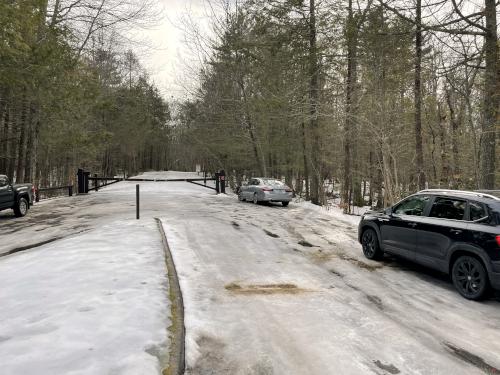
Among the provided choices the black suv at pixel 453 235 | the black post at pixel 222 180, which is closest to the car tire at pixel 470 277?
the black suv at pixel 453 235

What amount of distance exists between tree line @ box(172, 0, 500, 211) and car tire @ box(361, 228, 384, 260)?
5494 mm

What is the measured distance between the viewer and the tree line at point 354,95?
13289 millimetres

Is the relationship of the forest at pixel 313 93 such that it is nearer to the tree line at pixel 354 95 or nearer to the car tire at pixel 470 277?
the tree line at pixel 354 95

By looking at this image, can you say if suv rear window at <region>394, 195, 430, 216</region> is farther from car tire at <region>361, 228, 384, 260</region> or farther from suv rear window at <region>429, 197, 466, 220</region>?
car tire at <region>361, 228, 384, 260</region>

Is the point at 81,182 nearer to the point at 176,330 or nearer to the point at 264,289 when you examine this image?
the point at 264,289

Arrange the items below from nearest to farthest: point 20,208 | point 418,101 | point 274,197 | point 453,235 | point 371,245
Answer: point 453,235
point 371,245
point 20,208
point 418,101
point 274,197

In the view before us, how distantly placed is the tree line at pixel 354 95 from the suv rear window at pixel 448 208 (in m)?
6.02

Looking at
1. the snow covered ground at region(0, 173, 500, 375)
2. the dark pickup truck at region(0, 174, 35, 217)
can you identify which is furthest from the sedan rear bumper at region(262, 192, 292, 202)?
the dark pickup truck at region(0, 174, 35, 217)

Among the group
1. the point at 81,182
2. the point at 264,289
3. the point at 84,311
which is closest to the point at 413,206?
the point at 264,289

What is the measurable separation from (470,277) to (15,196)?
595 inches

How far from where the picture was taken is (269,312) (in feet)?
17.5

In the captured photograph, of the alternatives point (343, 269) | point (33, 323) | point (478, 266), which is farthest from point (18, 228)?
point (478, 266)

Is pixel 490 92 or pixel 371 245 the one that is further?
pixel 490 92

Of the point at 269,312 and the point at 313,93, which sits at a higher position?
the point at 313,93
